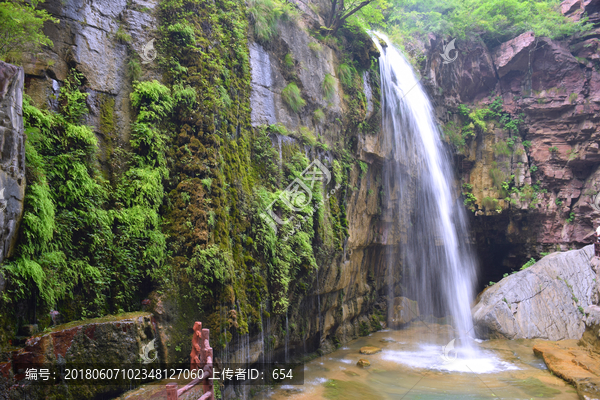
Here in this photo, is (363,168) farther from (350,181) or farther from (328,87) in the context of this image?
(328,87)

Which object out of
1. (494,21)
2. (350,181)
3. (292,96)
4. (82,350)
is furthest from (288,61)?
(494,21)


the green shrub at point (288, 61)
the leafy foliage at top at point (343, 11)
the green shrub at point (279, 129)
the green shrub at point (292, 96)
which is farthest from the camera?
the leafy foliage at top at point (343, 11)

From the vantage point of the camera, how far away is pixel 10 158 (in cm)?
439

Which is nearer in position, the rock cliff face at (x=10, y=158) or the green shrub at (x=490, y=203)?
the rock cliff face at (x=10, y=158)

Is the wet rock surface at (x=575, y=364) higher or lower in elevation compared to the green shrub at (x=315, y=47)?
lower

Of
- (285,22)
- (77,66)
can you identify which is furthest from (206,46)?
(285,22)

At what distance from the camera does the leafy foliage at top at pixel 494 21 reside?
54.3 ft

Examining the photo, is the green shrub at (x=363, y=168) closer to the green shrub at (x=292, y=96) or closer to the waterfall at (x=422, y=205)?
the waterfall at (x=422, y=205)

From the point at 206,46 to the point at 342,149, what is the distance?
5183 mm

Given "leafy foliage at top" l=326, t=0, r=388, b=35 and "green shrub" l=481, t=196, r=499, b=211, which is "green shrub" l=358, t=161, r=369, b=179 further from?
"green shrub" l=481, t=196, r=499, b=211

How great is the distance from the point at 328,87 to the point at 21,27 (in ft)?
25.1
